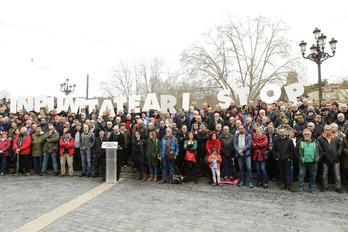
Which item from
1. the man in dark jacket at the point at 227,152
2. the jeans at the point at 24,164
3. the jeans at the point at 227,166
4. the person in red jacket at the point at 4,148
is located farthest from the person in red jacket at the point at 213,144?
the person in red jacket at the point at 4,148

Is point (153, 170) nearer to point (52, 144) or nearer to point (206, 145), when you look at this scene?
point (206, 145)

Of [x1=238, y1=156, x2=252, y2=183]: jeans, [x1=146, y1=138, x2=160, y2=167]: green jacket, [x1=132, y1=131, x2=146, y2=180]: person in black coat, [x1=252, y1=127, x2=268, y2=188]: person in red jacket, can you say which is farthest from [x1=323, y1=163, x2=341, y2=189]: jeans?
[x1=132, y1=131, x2=146, y2=180]: person in black coat

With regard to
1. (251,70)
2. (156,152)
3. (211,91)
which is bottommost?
(156,152)

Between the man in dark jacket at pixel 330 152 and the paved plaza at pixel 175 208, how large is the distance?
45 cm

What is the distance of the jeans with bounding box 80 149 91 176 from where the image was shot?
1127 centimetres

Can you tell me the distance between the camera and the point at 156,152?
10414mm

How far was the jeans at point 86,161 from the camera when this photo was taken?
11.3 metres

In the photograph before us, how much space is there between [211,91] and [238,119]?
25.4 m

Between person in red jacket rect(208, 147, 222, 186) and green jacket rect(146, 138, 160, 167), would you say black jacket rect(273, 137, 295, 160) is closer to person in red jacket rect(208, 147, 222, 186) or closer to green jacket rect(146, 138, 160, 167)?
person in red jacket rect(208, 147, 222, 186)

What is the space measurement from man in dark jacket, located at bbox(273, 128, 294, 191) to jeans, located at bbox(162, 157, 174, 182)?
3.27 m

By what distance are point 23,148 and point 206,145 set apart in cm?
698

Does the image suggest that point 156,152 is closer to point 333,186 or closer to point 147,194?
point 147,194

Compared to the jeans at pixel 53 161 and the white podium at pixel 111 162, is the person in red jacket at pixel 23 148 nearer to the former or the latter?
the jeans at pixel 53 161

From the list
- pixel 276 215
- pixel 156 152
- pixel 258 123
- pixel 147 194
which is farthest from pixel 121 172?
pixel 276 215
